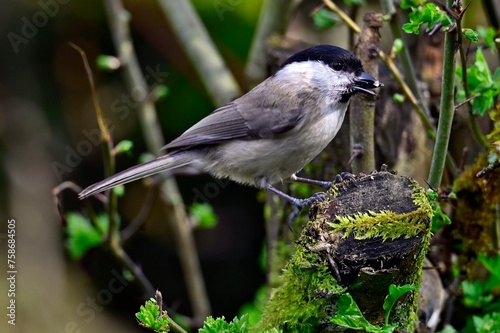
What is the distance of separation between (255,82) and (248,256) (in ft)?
5.84

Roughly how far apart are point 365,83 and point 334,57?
224mm

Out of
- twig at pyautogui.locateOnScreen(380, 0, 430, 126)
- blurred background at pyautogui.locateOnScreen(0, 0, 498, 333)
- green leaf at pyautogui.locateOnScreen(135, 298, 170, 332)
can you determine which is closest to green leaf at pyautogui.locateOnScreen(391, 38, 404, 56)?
twig at pyautogui.locateOnScreen(380, 0, 430, 126)

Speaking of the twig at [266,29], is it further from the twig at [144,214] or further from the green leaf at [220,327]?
the green leaf at [220,327]

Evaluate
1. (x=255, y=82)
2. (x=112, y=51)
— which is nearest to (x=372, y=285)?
(x=255, y=82)

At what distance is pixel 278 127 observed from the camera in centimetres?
258

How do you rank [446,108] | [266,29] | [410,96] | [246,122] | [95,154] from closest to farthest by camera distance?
1. [446,108]
2. [410,96]
3. [246,122]
4. [266,29]
5. [95,154]

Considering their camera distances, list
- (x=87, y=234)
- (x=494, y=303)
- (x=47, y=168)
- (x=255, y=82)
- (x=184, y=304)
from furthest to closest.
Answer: (x=184, y=304) → (x=47, y=168) → (x=255, y=82) → (x=87, y=234) → (x=494, y=303)

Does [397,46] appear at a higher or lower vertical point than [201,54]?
lower

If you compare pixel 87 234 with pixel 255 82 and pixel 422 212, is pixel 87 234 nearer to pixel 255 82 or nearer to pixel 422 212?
pixel 255 82

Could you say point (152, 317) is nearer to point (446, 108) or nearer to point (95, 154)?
point (446, 108)

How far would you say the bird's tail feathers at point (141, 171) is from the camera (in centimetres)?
251

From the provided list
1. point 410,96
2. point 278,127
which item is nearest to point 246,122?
point 278,127

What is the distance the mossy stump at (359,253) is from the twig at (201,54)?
2128 mm

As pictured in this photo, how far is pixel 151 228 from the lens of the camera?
461 centimetres
